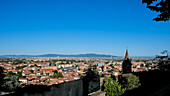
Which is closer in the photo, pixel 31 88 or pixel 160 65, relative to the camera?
pixel 31 88

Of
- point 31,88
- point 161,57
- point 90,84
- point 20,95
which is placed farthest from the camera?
point 161,57

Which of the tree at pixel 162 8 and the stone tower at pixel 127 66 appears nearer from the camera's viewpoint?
the tree at pixel 162 8

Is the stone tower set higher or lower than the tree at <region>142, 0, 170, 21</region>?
lower

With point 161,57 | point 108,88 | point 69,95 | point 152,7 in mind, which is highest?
point 152,7

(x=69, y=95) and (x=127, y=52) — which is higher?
(x=127, y=52)

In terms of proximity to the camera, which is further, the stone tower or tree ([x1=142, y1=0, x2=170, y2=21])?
the stone tower

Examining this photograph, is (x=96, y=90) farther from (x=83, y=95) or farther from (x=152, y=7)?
(x=152, y=7)

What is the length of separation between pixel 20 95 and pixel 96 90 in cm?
672

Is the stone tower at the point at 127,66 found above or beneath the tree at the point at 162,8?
beneath

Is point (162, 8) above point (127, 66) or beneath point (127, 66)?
above

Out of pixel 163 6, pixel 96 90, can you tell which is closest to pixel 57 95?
pixel 96 90

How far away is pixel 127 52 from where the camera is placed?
31.9m

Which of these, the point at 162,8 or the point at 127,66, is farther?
the point at 127,66

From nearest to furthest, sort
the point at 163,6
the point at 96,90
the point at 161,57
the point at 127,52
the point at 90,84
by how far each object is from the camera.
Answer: the point at 163,6 → the point at 90,84 → the point at 96,90 → the point at 161,57 → the point at 127,52
